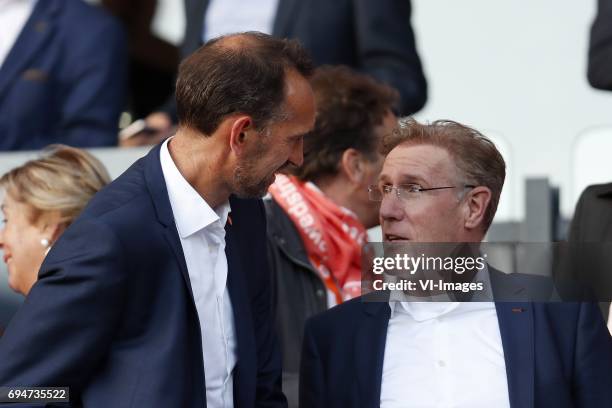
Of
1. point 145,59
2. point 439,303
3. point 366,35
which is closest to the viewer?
point 439,303

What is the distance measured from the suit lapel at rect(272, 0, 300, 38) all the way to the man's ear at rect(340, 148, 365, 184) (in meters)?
0.72

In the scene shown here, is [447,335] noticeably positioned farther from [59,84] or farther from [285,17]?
[59,84]

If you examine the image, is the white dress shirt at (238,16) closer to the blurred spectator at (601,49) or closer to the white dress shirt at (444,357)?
the blurred spectator at (601,49)

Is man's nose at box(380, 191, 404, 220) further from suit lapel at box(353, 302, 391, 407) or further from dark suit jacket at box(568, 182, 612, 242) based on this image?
dark suit jacket at box(568, 182, 612, 242)

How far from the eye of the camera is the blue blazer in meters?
3.02

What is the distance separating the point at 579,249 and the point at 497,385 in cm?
40

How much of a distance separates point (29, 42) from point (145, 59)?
62.9 inches

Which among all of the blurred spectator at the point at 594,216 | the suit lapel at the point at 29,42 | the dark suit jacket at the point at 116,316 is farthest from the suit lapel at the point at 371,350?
the suit lapel at the point at 29,42

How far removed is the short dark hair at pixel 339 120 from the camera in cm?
416

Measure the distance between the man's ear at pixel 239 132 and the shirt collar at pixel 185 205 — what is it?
0.14 meters

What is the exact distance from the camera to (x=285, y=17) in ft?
15.5

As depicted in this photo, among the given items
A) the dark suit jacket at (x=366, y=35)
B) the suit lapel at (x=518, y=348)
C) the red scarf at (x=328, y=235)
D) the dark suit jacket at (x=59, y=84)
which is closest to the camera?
the suit lapel at (x=518, y=348)

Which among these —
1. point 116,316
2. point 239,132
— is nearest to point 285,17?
point 239,132

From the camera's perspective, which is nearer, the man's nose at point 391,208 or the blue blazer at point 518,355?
the blue blazer at point 518,355
